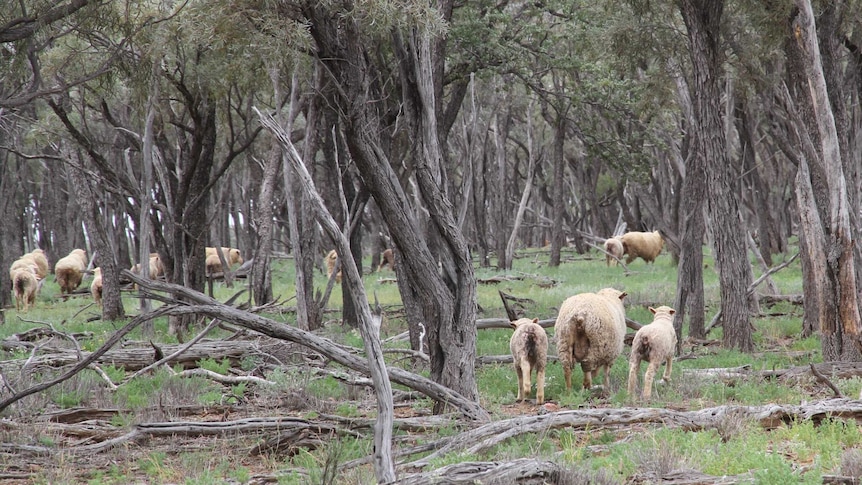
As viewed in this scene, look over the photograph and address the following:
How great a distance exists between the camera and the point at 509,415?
8.23 meters

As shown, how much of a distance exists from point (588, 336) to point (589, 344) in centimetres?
14

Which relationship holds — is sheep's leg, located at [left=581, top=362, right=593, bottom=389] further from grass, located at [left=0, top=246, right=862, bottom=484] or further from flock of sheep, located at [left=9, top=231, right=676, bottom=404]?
grass, located at [left=0, top=246, right=862, bottom=484]

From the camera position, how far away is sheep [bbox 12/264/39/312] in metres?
21.3

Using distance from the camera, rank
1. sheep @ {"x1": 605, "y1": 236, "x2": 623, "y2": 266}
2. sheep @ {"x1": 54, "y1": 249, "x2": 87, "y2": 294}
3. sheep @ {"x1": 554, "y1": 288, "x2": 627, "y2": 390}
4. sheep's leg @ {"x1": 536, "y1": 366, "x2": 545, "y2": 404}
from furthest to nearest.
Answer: sheep @ {"x1": 605, "y1": 236, "x2": 623, "y2": 266}, sheep @ {"x1": 54, "y1": 249, "x2": 87, "y2": 294}, sheep @ {"x1": 554, "y1": 288, "x2": 627, "y2": 390}, sheep's leg @ {"x1": 536, "y1": 366, "x2": 545, "y2": 404}

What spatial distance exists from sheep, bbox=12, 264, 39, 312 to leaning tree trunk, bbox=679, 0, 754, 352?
17.3 metres

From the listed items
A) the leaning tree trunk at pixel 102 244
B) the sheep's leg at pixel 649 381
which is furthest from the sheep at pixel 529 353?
the leaning tree trunk at pixel 102 244

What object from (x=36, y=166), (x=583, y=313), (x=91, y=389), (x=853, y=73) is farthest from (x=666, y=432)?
(x=36, y=166)

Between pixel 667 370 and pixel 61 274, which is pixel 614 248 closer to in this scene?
pixel 61 274

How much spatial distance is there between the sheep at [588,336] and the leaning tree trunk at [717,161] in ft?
11.7

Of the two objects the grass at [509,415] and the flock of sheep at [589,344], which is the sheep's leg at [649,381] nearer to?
the flock of sheep at [589,344]

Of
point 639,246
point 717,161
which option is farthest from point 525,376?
point 639,246

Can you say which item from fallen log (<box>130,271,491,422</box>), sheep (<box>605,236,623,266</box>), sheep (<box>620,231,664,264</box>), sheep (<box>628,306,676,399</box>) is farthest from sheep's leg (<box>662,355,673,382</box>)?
sheep (<box>620,231,664,264</box>)

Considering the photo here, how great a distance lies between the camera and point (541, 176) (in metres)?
42.1

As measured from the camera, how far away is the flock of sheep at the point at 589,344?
29.8 ft
